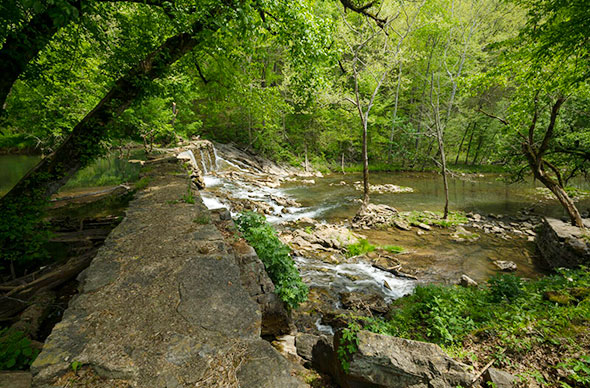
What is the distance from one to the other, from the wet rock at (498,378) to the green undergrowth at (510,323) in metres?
0.34

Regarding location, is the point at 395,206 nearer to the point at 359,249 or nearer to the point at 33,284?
the point at 359,249

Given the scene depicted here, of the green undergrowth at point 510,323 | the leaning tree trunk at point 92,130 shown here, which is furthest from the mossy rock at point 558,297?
the leaning tree trunk at point 92,130

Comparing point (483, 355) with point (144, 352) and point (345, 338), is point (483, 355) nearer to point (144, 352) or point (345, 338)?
point (345, 338)

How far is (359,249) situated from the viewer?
26.0 ft

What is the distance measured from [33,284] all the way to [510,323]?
6.83 metres

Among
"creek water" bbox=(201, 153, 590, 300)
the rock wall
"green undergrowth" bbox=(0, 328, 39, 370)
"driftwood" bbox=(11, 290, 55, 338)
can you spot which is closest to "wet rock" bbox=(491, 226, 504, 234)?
"creek water" bbox=(201, 153, 590, 300)

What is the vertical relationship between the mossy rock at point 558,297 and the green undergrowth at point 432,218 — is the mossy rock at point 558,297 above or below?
above

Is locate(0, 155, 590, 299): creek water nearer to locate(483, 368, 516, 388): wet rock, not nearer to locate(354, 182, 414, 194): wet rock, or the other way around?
locate(354, 182, 414, 194): wet rock

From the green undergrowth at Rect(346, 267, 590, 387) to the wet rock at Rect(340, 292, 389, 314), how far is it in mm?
302

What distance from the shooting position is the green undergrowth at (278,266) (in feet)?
13.3

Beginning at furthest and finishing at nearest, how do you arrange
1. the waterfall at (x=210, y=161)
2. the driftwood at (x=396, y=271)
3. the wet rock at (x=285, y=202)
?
the waterfall at (x=210, y=161), the wet rock at (x=285, y=202), the driftwood at (x=396, y=271)

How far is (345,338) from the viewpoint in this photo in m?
2.53

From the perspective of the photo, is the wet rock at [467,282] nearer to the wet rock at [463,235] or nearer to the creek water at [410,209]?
the creek water at [410,209]

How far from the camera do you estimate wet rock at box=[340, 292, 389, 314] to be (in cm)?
502
